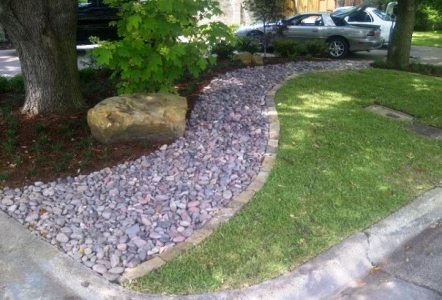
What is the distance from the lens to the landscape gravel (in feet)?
11.6

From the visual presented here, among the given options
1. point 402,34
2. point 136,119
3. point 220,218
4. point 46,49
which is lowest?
point 220,218

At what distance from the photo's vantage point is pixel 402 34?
10445 mm

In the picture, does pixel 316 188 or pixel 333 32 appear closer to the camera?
pixel 316 188

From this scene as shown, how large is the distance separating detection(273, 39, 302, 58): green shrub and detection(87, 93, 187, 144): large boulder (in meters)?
6.56

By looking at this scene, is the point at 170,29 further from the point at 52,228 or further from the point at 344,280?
the point at 344,280

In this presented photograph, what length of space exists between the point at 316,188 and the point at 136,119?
216cm

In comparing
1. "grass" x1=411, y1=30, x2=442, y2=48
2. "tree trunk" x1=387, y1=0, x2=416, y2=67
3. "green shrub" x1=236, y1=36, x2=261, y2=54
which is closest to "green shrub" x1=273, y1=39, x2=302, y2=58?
"green shrub" x1=236, y1=36, x2=261, y2=54

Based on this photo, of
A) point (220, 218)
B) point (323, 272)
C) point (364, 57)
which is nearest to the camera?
point (323, 272)

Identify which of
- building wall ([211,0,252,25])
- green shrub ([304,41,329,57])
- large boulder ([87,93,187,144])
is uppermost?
building wall ([211,0,252,25])

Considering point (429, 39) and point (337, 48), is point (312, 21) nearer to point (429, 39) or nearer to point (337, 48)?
point (337, 48)

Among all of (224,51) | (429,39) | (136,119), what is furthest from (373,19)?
(136,119)

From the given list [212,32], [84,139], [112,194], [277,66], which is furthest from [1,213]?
[277,66]

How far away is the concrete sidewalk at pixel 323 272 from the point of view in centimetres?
309

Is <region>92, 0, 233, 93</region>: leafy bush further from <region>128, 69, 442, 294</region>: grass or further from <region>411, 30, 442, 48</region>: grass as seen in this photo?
Answer: <region>411, 30, 442, 48</region>: grass
